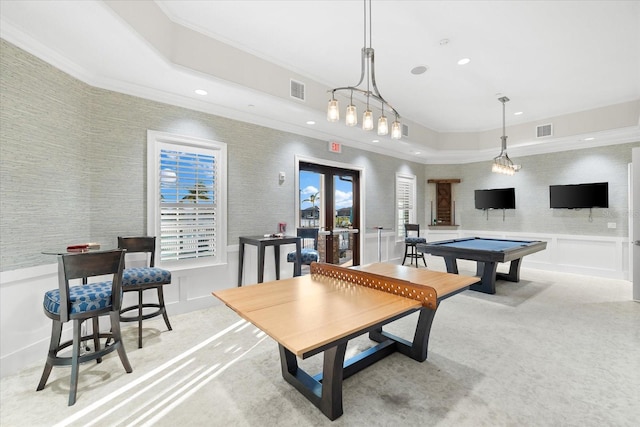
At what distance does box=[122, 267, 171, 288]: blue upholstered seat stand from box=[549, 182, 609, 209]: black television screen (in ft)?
24.3

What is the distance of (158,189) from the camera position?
3598 millimetres

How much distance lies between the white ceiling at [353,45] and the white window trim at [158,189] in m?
0.49

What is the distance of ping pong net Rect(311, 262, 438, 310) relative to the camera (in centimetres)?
187

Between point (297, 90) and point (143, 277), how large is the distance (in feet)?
10.0

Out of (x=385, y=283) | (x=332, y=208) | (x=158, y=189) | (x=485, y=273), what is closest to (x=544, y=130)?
(x=485, y=273)

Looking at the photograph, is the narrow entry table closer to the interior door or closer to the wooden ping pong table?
the wooden ping pong table

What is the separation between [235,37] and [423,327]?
3.67 m

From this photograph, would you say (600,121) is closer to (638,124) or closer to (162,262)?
(638,124)

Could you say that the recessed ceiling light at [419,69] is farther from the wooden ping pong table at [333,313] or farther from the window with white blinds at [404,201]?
the window with white blinds at [404,201]

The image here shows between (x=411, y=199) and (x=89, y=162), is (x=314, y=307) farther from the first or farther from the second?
(x=411, y=199)

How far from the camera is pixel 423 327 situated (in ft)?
8.35

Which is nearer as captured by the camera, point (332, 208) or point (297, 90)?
point (297, 90)

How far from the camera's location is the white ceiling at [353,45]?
260cm

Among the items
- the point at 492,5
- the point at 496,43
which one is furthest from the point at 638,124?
the point at 492,5
